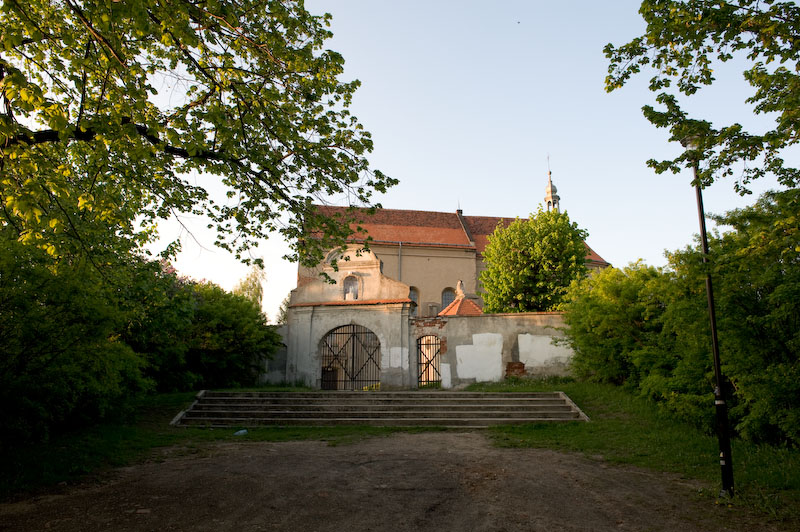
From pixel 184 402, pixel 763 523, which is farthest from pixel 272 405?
pixel 763 523

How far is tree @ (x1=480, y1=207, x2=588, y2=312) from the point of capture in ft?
87.4

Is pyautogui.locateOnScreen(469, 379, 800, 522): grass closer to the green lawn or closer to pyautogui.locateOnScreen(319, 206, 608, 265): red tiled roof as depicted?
the green lawn

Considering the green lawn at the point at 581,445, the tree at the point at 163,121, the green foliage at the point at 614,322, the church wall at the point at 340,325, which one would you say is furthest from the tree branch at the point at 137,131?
the church wall at the point at 340,325

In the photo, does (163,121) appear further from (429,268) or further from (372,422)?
(429,268)

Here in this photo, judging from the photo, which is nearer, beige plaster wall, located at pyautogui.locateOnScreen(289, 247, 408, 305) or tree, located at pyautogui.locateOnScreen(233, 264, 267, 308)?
beige plaster wall, located at pyautogui.locateOnScreen(289, 247, 408, 305)

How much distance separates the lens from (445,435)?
493 inches

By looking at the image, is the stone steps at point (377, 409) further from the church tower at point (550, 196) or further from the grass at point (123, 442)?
the church tower at point (550, 196)

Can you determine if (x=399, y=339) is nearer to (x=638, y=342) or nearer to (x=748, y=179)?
(x=638, y=342)

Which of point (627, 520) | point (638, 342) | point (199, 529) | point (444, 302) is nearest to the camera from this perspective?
point (199, 529)

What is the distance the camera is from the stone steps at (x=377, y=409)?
47.0ft

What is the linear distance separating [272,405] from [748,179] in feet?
44.7

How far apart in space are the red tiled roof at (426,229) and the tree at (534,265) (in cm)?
740

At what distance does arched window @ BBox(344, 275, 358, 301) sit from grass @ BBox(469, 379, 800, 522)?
10482 millimetres

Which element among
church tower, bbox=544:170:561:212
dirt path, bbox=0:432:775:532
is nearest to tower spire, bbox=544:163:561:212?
church tower, bbox=544:170:561:212
